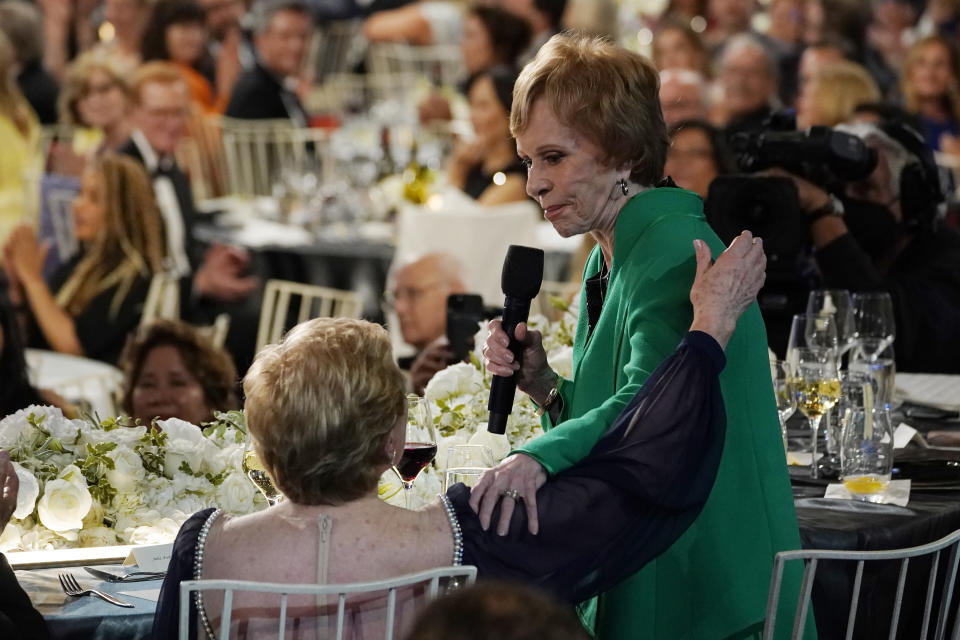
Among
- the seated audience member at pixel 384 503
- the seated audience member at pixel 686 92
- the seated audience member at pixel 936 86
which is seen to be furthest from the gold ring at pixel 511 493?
the seated audience member at pixel 936 86

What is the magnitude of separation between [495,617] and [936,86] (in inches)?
328

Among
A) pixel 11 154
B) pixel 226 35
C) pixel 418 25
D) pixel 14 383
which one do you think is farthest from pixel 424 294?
pixel 418 25

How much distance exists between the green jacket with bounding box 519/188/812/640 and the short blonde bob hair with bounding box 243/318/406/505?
0.34 metres

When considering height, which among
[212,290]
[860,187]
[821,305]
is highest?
[860,187]

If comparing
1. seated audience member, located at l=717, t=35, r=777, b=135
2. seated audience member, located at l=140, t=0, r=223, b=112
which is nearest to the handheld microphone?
seated audience member, located at l=717, t=35, r=777, b=135

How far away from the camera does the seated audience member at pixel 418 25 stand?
10.3 m

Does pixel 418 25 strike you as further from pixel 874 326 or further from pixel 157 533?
pixel 157 533

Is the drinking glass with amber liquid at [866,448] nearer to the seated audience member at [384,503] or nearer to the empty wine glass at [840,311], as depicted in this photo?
the empty wine glass at [840,311]

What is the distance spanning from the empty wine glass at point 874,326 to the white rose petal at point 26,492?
1.84 m

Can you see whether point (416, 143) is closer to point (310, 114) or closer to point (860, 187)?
point (310, 114)

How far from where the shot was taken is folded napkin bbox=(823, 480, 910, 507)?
98.0 inches

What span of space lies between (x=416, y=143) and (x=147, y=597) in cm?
560

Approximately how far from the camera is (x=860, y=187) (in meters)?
3.76

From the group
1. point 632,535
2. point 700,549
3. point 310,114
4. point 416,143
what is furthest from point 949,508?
point 310,114
